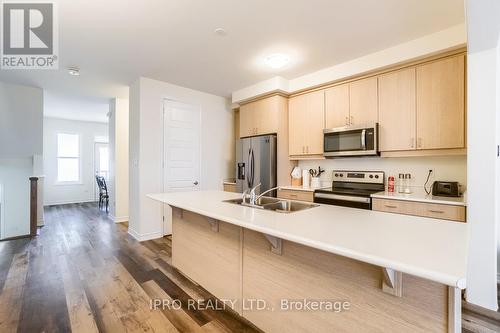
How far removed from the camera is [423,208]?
7.70 ft

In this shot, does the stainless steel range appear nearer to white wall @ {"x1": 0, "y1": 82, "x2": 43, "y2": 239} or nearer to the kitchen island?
the kitchen island

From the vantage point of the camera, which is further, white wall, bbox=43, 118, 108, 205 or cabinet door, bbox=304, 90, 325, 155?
white wall, bbox=43, 118, 108, 205

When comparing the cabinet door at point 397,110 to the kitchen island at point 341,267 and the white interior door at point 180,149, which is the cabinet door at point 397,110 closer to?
the kitchen island at point 341,267

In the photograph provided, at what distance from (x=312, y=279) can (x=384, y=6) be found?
2305mm

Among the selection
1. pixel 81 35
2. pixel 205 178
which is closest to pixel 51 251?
pixel 205 178

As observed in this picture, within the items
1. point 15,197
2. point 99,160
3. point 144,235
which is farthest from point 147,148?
point 99,160

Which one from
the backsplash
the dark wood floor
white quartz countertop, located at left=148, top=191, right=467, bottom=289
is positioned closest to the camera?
white quartz countertop, located at left=148, top=191, right=467, bottom=289

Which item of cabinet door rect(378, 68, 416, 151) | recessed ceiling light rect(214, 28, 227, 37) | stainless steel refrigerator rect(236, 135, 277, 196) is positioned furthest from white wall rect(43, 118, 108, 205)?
cabinet door rect(378, 68, 416, 151)

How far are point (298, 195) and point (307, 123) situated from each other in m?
1.15

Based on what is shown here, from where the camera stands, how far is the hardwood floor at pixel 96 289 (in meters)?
1.79

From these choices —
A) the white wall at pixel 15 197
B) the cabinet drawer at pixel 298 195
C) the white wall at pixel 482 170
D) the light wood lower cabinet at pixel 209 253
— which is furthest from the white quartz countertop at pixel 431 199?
the white wall at pixel 15 197

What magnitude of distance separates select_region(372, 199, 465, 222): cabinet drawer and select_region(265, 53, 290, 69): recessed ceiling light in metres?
2.08

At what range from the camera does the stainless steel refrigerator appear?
3.79m

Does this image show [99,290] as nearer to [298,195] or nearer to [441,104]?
[298,195]
